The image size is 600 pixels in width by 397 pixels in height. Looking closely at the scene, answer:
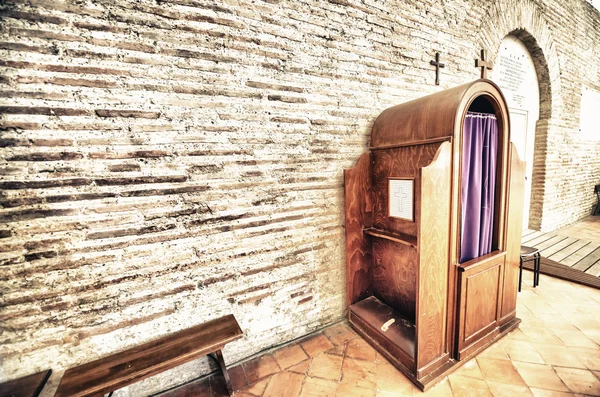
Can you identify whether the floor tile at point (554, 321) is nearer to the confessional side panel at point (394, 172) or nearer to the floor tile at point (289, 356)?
the confessional side panel at point (394, 172)

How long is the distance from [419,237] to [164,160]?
2.08 meters

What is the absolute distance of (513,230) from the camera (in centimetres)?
250

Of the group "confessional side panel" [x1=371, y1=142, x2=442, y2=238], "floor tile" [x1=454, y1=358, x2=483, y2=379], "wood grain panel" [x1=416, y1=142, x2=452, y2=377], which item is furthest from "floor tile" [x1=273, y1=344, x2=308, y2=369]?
"confessional side panel" [x1=371, y1=142, x2=442, y2=238]

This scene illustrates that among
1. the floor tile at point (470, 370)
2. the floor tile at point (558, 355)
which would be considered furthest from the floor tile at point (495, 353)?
the floor tile at point (558, 355)

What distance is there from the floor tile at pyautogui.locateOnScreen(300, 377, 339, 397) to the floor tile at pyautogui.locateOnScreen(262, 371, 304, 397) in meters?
0.05

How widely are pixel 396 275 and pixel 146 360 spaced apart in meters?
2.31

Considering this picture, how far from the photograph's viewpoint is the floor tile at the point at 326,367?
7.12ft

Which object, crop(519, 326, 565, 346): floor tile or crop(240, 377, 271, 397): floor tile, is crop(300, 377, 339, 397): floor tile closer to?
crop(240, 377, 271, 397): floor tile

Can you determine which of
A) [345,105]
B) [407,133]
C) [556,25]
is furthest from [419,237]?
[556,25]

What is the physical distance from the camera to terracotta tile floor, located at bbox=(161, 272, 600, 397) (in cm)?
196

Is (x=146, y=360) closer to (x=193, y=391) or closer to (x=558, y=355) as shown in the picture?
(x=193, y=391)

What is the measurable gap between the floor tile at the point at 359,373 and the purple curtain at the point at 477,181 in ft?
4.18

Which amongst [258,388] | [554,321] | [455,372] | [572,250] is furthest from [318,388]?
[572,250]

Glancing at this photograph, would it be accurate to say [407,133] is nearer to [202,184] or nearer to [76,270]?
[202,184]
